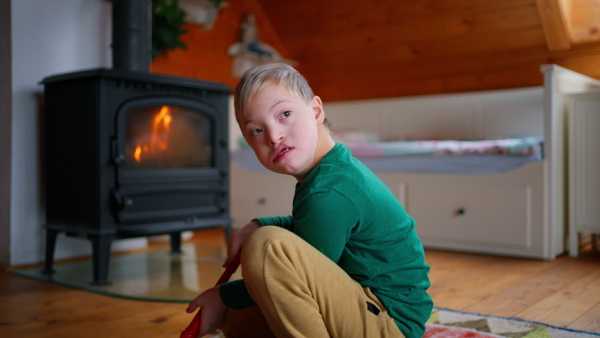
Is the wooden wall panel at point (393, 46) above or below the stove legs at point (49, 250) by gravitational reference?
above

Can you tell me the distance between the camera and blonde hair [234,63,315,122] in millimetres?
1106

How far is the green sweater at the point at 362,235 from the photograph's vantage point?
1.04 m

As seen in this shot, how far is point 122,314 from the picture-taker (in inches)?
A: 68.2

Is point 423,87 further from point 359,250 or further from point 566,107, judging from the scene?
point 359,250

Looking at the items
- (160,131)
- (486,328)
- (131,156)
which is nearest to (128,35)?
(160,131)

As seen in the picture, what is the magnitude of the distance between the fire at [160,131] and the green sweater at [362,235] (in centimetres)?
126

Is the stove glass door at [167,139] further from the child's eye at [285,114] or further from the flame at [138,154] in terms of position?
the child's eye at [285,114]

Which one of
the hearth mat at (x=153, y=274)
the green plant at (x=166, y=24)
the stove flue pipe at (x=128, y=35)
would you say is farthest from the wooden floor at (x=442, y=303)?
the green plant at (x=166, y=24)

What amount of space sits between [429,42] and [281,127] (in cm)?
292

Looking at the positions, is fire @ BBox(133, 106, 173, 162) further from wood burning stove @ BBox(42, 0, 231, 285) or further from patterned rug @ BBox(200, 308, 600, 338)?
patterned rug @ BBox(200, 308, 600, 338)

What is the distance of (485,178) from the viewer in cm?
279

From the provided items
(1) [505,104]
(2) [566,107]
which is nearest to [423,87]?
(1) [505,104]

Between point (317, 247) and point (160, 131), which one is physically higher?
point (160, 131)

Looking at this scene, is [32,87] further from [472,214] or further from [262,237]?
[472,214]
